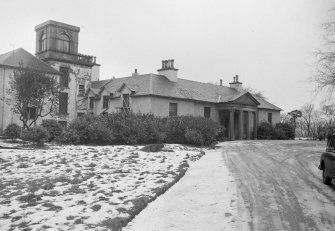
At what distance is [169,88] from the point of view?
119ft

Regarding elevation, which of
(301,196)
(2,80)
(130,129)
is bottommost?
(301,196)

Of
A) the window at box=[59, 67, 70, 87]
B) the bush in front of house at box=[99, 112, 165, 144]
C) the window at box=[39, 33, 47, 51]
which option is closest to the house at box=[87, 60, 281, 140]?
the window at box=[59, 67, 70, 87]

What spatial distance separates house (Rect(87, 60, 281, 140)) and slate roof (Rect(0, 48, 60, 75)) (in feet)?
18.4

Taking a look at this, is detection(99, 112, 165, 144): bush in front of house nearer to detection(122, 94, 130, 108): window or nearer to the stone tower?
detection(122, 94, 130, 108): window

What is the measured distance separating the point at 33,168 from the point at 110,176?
329 centimetres

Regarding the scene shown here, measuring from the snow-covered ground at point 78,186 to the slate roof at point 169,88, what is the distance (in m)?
17.3

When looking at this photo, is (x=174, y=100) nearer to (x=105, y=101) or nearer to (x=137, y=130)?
(x=105, y=101)

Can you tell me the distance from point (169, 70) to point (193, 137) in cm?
1427

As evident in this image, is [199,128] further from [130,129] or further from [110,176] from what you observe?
[110,176]

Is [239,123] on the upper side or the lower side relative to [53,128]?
upper

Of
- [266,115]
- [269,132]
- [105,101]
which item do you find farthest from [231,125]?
[105,101]

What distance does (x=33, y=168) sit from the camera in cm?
1366

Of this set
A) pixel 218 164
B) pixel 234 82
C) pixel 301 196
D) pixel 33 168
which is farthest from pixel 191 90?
pixel 301 196

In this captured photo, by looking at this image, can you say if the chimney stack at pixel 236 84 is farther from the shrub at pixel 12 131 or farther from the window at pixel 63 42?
the shrub at pixel 12 131
